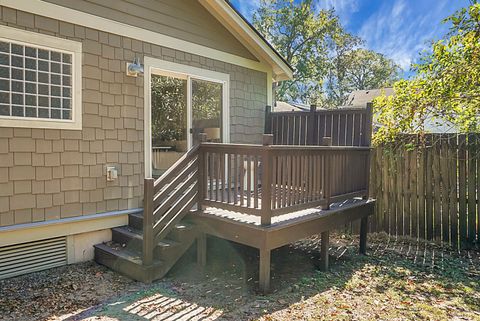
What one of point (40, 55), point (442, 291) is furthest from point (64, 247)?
point (442, 291)

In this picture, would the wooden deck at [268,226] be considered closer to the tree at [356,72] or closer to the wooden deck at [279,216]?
the wooden deck at [279,216]

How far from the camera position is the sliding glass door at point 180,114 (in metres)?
5.77

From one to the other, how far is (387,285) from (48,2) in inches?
206

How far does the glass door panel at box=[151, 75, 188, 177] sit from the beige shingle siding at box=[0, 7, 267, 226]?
52 centimetres

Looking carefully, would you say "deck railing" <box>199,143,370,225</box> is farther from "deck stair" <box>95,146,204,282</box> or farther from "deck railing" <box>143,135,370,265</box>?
"deck stair" <box>95,146,204,282</box>

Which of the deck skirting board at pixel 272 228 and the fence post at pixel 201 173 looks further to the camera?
the fence post at pixel 201 173

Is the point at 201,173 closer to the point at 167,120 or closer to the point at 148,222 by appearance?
the point at 148,222

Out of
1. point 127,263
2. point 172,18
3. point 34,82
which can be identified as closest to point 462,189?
point 127,263

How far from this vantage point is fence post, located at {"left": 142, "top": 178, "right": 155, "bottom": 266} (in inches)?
154

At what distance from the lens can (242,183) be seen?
402 centimetres

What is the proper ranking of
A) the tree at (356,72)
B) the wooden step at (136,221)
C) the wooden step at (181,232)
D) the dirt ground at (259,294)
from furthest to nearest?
the tree at (356,72) < the wooden step at (136,221) < the wooden step at (181,232) < the dirt ground at (259,294)

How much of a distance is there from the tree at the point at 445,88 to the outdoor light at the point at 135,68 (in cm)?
397

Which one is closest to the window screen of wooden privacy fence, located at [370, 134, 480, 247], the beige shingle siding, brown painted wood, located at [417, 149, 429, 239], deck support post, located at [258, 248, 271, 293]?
the beige shingle siding

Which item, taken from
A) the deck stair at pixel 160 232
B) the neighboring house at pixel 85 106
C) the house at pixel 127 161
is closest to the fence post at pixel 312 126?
the house at pixel 127 161
